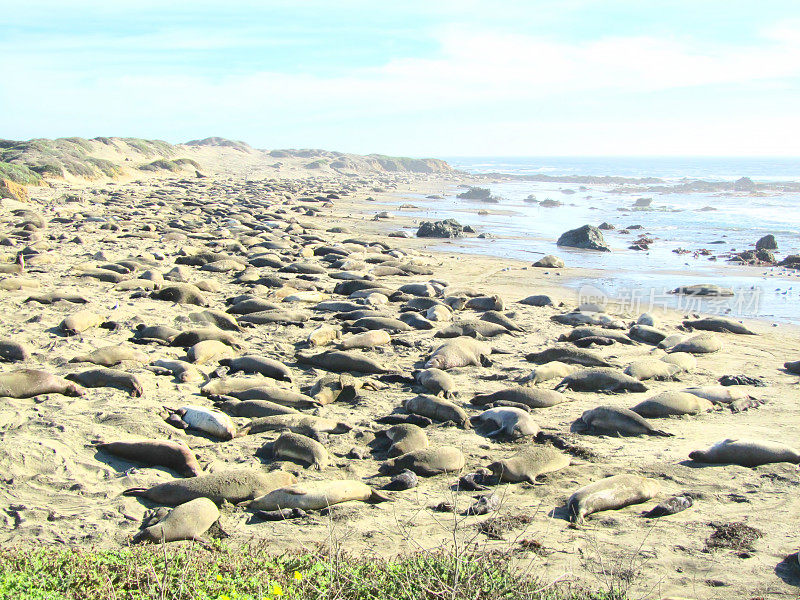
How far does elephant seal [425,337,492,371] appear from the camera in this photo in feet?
23.6

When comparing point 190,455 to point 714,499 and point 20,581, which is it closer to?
point 20,581

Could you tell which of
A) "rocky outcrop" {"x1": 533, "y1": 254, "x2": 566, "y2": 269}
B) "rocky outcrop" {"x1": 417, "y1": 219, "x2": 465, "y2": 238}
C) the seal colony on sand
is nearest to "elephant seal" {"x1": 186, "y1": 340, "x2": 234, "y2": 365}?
the seal colony on sand

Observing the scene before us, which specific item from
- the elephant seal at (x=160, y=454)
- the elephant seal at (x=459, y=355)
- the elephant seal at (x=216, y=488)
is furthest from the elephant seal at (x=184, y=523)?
the elephant seal at (x=459, y=355)

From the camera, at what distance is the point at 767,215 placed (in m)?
29.9

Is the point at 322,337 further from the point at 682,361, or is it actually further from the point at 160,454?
the point at 682,361

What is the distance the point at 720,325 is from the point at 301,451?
25.5 ft

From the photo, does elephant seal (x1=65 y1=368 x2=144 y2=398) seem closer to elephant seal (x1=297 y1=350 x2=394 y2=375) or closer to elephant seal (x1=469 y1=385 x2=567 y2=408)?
elephant seal (x1=297 y1=350 x2=394 y2=375)

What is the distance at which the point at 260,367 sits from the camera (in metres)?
6.66

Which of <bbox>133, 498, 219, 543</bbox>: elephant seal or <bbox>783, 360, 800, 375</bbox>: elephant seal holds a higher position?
<bbox>133, 498, 219, 543</bbox>: elephant seal

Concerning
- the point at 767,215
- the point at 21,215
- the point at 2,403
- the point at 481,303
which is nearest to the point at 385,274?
the point at 481,303

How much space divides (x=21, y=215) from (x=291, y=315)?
13.1 m

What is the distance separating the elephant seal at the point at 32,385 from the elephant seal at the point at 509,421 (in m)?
3.59

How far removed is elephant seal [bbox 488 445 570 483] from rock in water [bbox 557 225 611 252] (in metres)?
14.4

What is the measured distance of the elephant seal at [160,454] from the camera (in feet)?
14.4
